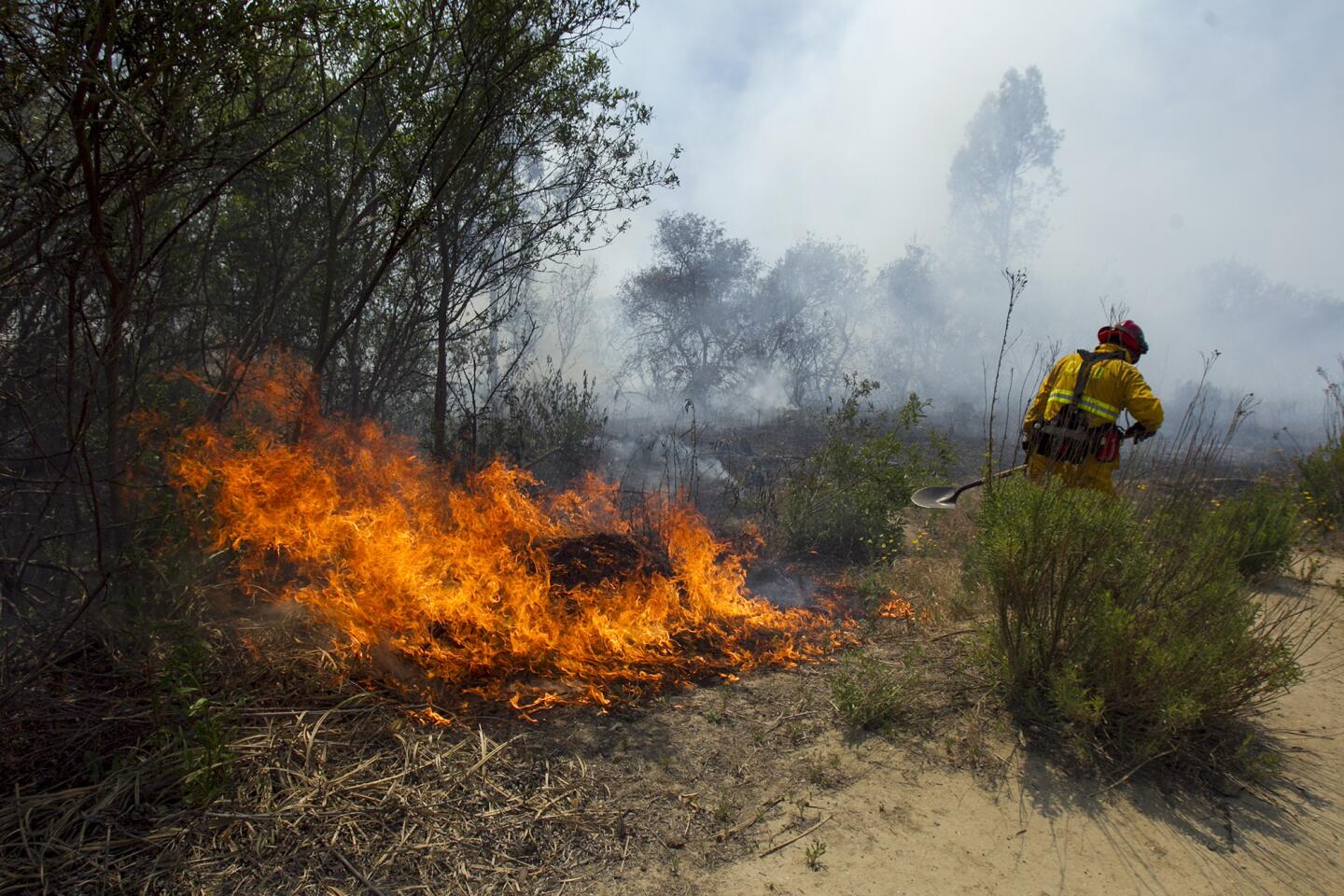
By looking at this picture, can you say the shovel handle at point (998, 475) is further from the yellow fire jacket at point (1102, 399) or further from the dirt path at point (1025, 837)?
the dirt path at point (1025, 837)

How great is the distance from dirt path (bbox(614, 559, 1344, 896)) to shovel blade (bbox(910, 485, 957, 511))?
7.58 feet

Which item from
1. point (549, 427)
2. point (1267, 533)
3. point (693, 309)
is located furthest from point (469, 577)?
point (693, 309)

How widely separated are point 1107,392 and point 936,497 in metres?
1.55

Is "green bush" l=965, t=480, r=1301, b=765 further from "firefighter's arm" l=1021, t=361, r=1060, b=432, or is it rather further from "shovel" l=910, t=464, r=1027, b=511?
"shovel" l=910, t=464, r=1027, b=511

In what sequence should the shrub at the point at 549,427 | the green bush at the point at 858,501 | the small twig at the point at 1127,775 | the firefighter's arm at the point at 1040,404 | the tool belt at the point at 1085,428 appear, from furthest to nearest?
the shrub at the point at 549,427 < the green bush at the point at 858,501 < the firefighter's arm at the point at 1040,404 < the tool belt at the point at 1085,428 < the small twig at the point at 1127,775

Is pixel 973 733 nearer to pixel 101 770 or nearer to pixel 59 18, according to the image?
pixel 101 770

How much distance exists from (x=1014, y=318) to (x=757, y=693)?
33650mm

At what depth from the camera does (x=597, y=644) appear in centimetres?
381

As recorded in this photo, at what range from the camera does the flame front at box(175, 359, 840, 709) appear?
11.1ft

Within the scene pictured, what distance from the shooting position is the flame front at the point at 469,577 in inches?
133

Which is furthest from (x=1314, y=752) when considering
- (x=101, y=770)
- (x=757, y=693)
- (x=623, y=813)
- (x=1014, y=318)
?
(x=1014, y=318)

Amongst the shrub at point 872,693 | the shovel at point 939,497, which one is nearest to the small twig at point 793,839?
the shrub at point 872,693

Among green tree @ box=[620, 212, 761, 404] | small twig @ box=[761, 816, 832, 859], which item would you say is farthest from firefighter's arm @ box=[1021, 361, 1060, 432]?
green tree @ box=[620, 212, 761, 404]

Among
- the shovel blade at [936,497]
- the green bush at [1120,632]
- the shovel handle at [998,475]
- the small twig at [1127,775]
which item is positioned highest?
the shovel handle at [998,475]
